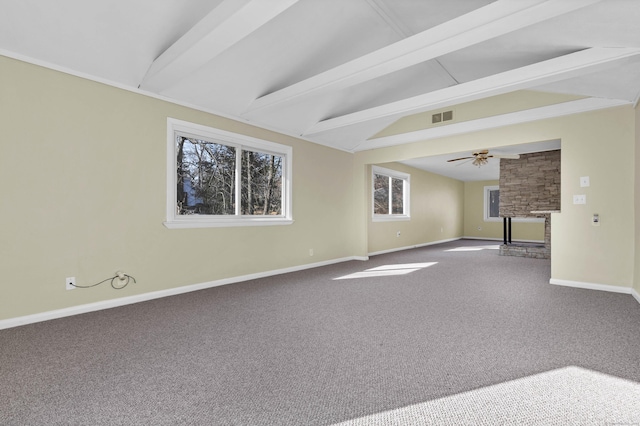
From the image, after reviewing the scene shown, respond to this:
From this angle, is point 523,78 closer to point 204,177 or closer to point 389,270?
point 389,270

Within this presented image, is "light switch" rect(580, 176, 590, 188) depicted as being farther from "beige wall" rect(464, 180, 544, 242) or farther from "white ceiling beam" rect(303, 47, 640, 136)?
"beige wall" rect(464, 180, 544, 242)

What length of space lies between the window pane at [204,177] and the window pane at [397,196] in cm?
504

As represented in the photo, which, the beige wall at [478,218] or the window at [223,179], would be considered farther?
the beige wall at [478,218]

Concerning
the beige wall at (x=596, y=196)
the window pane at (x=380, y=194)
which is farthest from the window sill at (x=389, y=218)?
the beige wall at (x=596, y=196)

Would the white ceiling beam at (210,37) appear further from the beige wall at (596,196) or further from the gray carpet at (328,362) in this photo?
the beige wall at (596,196)

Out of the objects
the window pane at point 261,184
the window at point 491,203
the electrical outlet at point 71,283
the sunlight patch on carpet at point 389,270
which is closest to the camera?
the electrical outlet at point 71,283

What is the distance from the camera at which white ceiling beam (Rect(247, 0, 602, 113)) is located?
2.11 metres

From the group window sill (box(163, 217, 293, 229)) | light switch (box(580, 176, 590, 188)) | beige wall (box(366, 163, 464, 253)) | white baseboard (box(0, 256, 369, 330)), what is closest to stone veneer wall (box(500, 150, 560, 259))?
beige wall (box(366, 163, 464, 253))

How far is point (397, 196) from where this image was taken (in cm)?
850

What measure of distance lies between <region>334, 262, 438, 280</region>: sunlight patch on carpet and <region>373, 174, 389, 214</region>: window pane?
83.1 inches

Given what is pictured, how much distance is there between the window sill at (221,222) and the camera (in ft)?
12.0

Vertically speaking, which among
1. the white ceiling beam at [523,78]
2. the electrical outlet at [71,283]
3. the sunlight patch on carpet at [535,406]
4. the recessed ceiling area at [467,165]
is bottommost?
the sunlight patch on carpet at [535,406]

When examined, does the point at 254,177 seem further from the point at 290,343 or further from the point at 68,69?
the point at 290,343

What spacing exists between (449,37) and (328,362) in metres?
2.58
